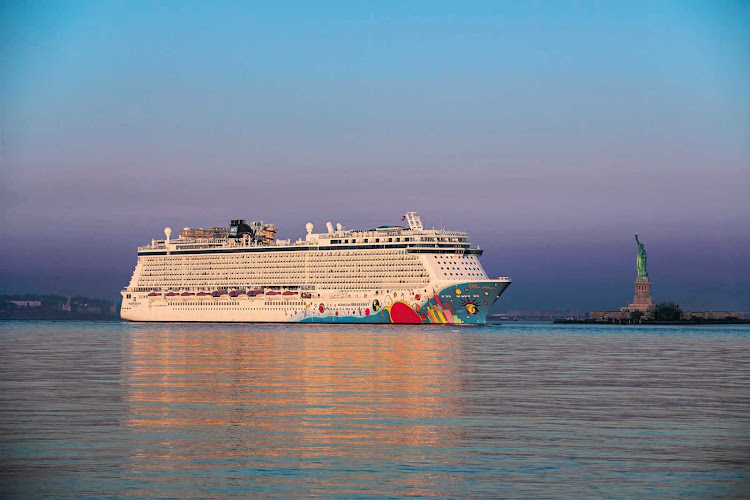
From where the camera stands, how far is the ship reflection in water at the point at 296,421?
18.6 metres

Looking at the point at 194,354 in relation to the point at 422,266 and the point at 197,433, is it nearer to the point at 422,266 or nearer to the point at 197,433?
the point at 197,433

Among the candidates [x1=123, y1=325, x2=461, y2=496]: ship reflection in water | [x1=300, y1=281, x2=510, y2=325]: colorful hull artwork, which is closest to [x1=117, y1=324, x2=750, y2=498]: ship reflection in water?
[x1=123, y1=325, x2=461, y2=496]: ship reflection in water

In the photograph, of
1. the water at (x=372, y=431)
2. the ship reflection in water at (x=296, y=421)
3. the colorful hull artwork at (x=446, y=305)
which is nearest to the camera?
the water at (x=372, y=431)

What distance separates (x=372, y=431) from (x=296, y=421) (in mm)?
2714

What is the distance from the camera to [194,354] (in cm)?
5412

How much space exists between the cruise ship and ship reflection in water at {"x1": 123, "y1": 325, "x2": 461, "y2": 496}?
6565 cm

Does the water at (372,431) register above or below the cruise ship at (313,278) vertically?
below

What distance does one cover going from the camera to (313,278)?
128m

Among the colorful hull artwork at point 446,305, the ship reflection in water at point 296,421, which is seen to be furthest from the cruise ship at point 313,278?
the ship reflection in water at point 296,421

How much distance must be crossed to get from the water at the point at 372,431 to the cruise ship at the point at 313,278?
69.4m

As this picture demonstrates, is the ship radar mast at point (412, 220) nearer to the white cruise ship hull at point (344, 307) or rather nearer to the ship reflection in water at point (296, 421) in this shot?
the white cruise ship hull at point (344, 307)

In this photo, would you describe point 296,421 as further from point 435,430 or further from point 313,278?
point 313,278

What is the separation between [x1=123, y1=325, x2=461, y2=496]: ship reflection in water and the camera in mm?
18578

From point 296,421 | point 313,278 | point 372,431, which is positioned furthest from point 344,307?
point 372,431
